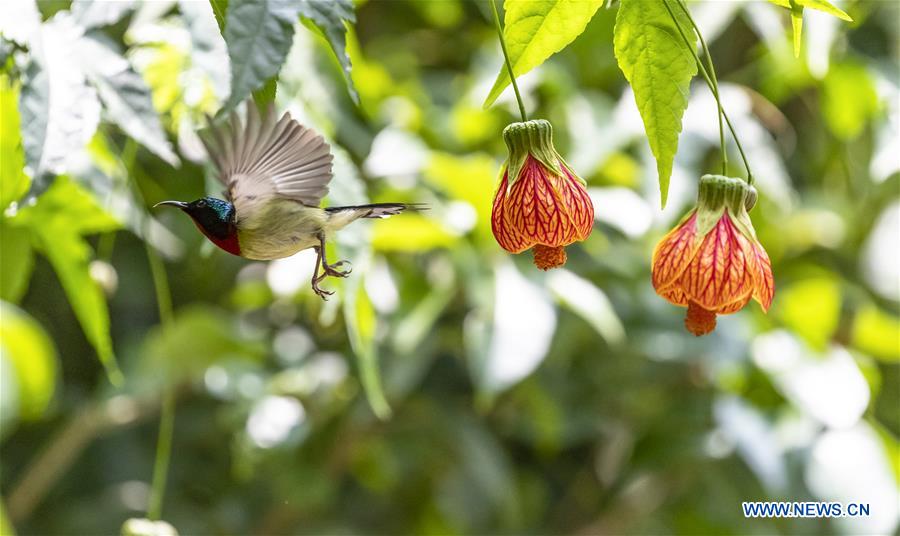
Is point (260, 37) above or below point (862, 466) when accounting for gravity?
above

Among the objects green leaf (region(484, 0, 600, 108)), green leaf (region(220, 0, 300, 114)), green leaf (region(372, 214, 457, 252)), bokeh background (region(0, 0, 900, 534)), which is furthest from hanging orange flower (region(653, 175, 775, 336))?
green leaf (region(372, 214, 457, 252))

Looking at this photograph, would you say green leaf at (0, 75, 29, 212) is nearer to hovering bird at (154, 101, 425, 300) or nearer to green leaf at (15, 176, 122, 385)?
green leaf at (15, 176, 122, 385)

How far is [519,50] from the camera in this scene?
0.50 m

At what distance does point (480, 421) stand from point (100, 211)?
73cm

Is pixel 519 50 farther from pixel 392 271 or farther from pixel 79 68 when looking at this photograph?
pixel 392 271

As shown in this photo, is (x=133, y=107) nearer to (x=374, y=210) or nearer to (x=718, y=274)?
(x=374, y=210)

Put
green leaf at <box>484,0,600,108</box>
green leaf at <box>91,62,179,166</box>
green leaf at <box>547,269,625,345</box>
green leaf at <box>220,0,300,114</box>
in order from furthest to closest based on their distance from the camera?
green leaf at <box>547,269,625,345</box>, green leaf at <box>91,62,179,166</box>, green leaf at <box>484,0,600,108</box>, green leaf at <box>220,0,300,114</box>

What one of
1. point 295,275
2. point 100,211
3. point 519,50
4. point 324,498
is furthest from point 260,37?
point 324,498

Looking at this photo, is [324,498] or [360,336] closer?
[360,336]

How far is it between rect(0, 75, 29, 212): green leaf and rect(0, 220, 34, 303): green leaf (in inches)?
5.1

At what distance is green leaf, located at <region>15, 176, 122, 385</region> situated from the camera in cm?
78

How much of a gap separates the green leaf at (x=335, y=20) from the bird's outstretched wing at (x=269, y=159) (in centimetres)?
4

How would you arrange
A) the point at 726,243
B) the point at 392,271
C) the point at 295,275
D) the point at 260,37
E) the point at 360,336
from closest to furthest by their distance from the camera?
the point at 260,37 → the point at 726,243 → the point at 360,336 → the point at 295,275 → the point at 392,271

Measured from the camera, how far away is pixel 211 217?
497mm
